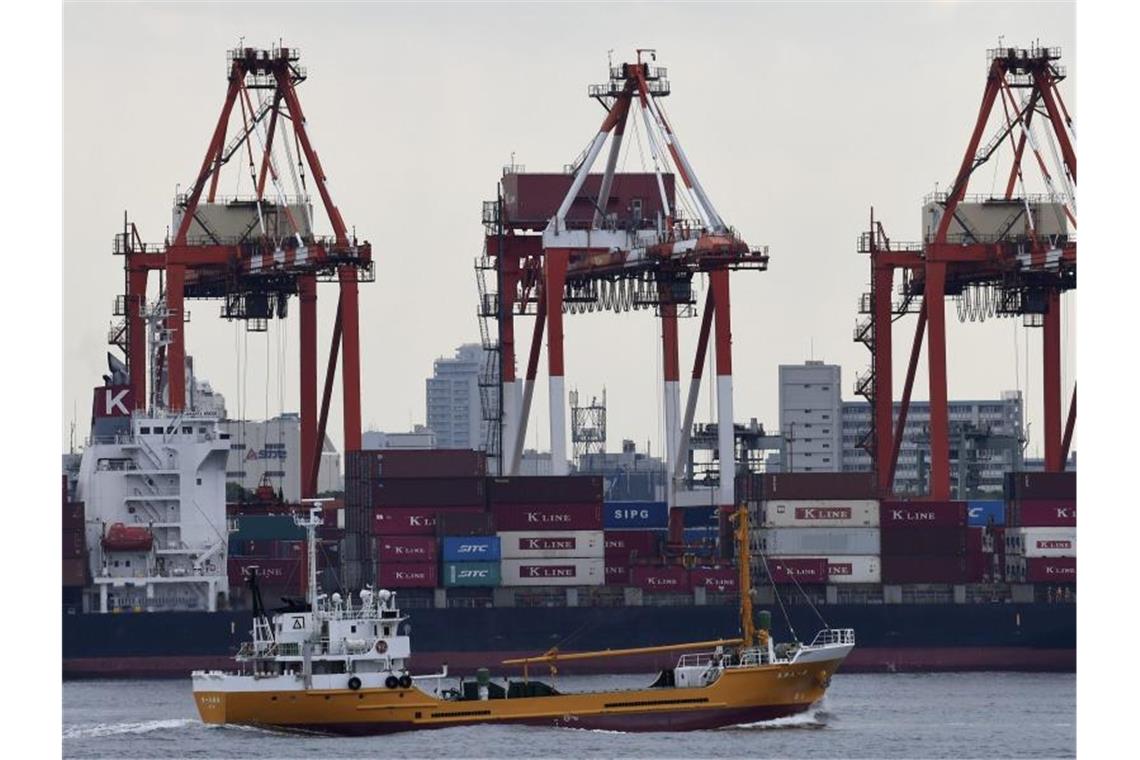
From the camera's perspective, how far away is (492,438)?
106 meters

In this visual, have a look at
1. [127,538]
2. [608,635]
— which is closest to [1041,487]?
[608,635]

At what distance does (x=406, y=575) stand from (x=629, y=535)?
28.0 feet

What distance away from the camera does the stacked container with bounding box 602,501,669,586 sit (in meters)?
97.1

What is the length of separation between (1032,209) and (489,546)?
21.1 metres

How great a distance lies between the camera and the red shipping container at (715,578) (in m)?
95.4

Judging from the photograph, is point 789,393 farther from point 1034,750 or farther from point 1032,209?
point 1034,750

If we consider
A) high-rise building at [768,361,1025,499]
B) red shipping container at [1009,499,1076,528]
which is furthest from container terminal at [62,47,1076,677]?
high-rise building at [768,361,1025,499]

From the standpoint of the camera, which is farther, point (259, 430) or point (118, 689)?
point (259, 430)

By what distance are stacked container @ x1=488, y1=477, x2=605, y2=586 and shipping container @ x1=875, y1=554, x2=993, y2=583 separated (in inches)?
338

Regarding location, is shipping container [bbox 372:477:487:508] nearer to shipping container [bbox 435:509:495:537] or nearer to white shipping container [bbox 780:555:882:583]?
shipping container [bbox 435:509:495:537]

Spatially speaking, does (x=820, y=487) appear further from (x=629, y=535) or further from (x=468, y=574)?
(x=468, y=574)

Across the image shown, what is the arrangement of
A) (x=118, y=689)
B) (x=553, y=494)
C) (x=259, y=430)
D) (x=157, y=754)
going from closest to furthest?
(x=157, y=754)
(x=118, y=689)
(x=553, y=494)
(x=259, y=430)

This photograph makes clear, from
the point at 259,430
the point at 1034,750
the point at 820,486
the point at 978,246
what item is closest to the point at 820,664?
the point at 1034,750

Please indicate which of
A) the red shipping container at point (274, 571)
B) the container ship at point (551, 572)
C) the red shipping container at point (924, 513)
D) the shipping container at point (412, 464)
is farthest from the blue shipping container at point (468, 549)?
the red shipping container at point (924, 513)
